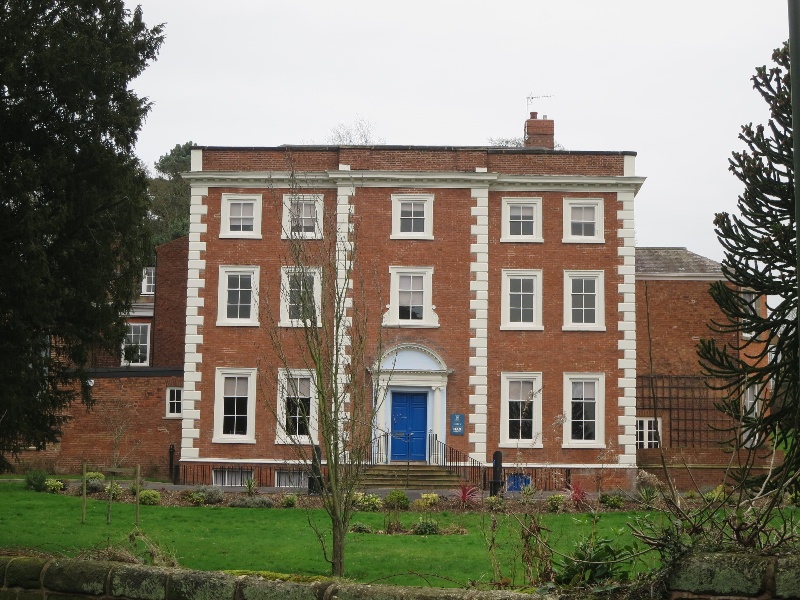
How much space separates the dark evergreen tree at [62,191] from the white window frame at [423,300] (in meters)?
16.2

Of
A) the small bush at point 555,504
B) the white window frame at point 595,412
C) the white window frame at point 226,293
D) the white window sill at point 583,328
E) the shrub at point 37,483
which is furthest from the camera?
the white window frame at point 226,293

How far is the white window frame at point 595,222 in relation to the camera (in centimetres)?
3456

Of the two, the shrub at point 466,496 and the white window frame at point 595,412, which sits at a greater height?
the white window frame at point 595,412

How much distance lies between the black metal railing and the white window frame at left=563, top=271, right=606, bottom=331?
5436 millimetres

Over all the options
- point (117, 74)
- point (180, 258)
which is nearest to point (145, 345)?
point (180, 258)

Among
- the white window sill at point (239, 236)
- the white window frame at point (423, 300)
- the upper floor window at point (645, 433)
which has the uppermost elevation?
the white window sill at point (239, 236)

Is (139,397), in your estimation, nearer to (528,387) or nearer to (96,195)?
(528,387)

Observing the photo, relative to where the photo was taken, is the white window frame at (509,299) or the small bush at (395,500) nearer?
the small bush at (395,500)

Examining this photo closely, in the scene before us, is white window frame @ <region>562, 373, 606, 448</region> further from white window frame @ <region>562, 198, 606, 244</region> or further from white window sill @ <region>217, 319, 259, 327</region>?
white window sill @ <region>217, 319, 259, 327</region>

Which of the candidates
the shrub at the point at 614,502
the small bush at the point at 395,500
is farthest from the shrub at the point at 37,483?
the shrub at the point at 614,502

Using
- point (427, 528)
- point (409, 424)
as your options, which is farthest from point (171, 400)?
point (427, 528)

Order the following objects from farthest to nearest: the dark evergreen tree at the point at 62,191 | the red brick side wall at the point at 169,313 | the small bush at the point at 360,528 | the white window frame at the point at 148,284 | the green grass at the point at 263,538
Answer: the white window frame at the point at 148,284
the red brick side wall at the point at 169,313
the small bush at the point at 360,528
the dark evergreen tree at the point at 62,191
the green grass at the point at 263,538

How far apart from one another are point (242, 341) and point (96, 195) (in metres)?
17.7

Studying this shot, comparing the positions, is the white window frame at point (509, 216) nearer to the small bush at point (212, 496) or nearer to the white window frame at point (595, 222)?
the white window frame at point (595, 222)
